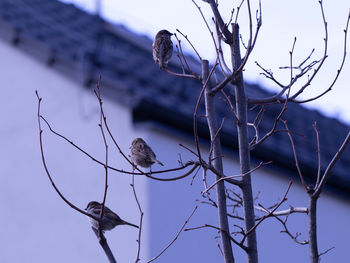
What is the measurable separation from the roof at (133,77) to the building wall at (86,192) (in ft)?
0.52

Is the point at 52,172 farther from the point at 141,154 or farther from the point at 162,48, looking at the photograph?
the point at 141,154

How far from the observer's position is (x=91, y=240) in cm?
673

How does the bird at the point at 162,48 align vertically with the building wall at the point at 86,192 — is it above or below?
below

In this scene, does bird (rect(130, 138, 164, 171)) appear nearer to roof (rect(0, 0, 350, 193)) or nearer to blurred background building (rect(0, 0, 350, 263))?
blurred background building (rect(0, 0, 350, 263))

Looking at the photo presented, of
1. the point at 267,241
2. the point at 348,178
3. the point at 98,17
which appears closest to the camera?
the point at 267,241

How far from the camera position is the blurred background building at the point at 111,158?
6523 millimetres

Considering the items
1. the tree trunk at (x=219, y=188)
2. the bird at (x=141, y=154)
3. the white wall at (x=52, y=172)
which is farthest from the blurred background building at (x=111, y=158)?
the tree trunk at (x=219, y=188)

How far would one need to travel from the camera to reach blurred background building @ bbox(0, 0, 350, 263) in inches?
257

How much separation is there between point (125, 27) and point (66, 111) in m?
3.56

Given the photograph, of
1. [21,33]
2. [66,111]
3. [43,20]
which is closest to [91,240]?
[66,111]

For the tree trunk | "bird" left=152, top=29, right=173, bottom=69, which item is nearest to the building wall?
"bird" left=152, top=29, right=173, bottom=69

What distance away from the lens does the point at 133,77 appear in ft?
23.6

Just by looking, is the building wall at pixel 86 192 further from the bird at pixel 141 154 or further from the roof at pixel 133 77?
the bird at pixel 141 154

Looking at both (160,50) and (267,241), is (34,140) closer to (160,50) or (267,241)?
(267,241)
